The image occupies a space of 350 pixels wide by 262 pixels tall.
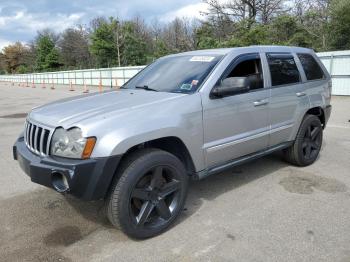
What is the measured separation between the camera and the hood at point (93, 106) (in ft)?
11.4

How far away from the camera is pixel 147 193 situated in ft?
11.6

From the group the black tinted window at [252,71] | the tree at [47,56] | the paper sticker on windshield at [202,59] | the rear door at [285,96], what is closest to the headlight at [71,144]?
the paper sticker on windshield at [202,59]

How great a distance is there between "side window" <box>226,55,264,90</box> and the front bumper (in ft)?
6.63

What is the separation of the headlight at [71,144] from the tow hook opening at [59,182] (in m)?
0.18

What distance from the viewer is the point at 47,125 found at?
3.54 meters

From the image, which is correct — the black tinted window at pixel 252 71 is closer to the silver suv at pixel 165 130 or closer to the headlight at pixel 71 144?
the silver suv at pixel 165 130

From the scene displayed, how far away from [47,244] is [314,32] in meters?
26.1

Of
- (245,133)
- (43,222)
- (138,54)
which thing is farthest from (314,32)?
(43,222)

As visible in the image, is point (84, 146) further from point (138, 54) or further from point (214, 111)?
point (138, 54)

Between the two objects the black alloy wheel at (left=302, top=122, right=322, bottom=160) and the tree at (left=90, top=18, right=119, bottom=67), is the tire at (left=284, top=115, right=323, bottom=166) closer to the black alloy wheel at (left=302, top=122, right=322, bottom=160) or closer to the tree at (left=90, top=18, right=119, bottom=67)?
the black alloy wheel at (left=302, top=122, right=322, bottom=160)

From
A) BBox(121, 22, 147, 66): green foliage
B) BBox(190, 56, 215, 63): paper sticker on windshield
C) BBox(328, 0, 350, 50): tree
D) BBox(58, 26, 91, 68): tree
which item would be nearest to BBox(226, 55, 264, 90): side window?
BBox(190, 56, 215, 63): paper sticker on windshield

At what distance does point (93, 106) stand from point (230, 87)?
4.84ft

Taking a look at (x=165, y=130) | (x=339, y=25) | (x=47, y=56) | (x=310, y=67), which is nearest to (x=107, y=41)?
(x=339, y=25)

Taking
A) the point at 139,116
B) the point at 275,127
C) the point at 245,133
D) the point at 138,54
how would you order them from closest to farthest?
the point at 139,116
the point at 245,133
the point at 275,127
the point at 138,54
